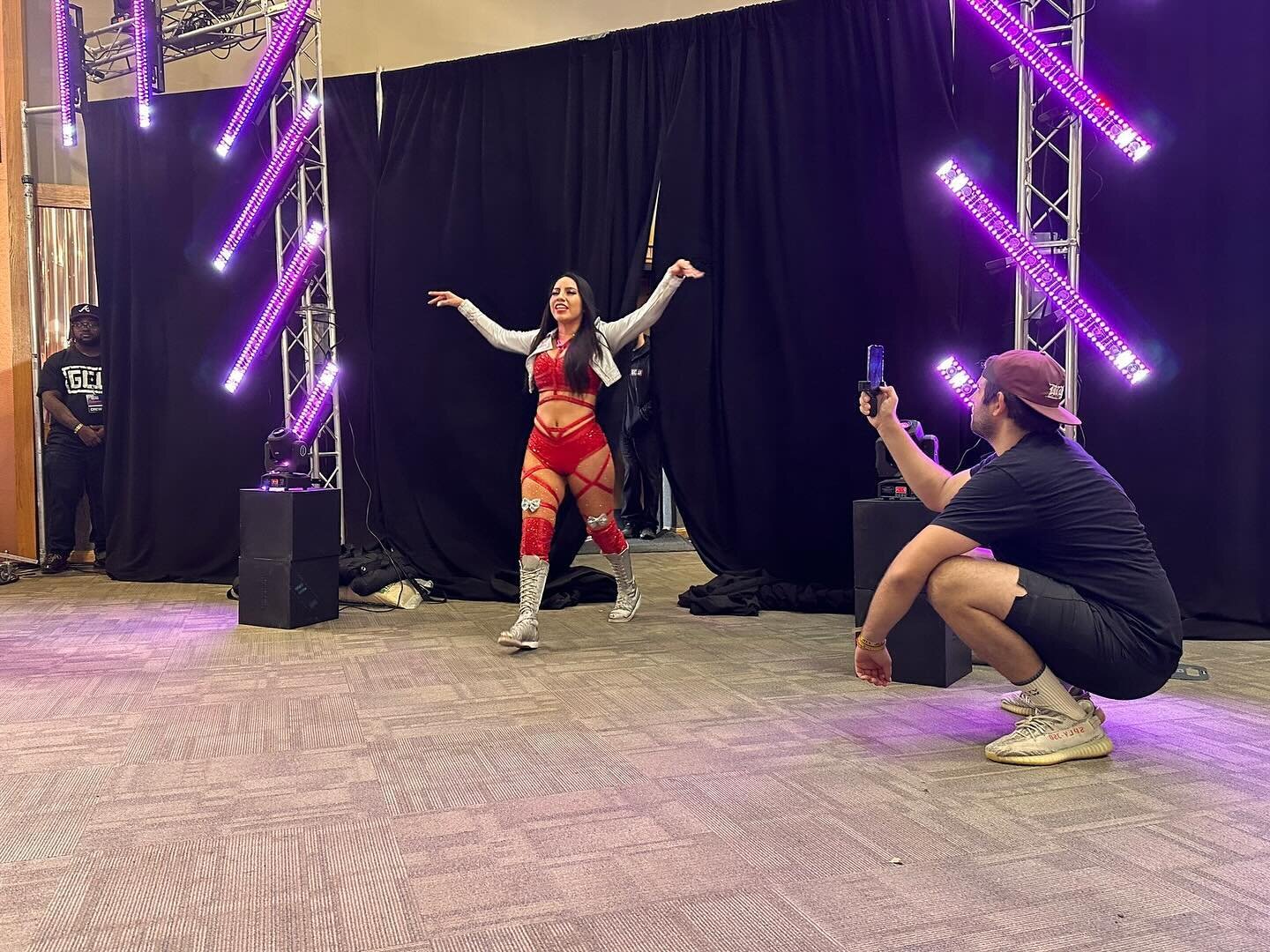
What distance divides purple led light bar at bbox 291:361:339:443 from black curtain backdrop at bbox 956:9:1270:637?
3512 millimetres

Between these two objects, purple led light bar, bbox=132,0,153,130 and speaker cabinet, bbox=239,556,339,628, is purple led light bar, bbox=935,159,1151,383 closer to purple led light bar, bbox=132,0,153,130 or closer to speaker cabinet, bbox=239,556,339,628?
speaker cabinet, bbox=239,556,339,628

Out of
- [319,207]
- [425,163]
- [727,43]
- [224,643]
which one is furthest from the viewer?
[319,207]

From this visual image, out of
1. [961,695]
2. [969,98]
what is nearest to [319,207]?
[969,98]

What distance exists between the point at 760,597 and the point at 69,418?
14.6ft

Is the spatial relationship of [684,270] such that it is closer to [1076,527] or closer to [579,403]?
[579,403]

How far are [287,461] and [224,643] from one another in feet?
3.00

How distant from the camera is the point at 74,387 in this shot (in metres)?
5.64

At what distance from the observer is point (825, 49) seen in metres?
4.27

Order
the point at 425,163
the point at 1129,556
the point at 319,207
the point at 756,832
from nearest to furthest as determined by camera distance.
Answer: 1. the point at 756,832
2. the point at 1129,556
3. the point at 425,163
4. the point at 319,207

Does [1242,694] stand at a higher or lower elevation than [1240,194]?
lower

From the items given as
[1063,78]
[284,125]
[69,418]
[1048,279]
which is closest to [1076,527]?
[1048,279]

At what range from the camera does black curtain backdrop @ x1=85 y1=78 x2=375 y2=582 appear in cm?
534

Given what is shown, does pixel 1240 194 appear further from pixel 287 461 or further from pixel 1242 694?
pixel 287 461

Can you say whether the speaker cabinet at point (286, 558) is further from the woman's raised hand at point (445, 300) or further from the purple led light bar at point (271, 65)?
the purple led light bar at point (271, 65)
